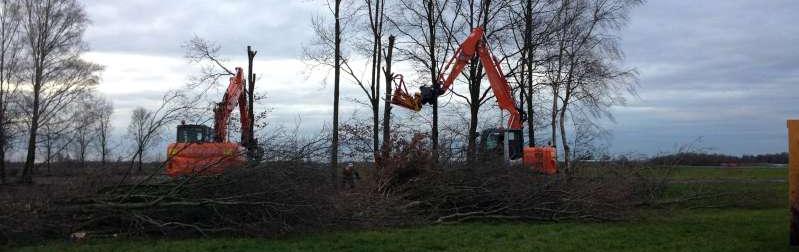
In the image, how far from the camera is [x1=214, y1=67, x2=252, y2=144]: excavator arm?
19531 millimetres

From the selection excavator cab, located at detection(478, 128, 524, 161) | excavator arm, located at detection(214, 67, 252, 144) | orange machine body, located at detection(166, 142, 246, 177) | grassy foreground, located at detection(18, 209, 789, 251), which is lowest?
grassy foreground, located at detection(18, 209, 789, 251)

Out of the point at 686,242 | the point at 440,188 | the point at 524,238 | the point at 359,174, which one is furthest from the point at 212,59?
the point at 686,242

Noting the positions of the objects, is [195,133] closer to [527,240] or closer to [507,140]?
[507,140]

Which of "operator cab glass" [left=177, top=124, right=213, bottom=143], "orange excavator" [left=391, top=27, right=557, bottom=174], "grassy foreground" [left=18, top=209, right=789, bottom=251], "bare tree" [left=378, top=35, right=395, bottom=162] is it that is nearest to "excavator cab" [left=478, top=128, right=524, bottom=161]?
"orange excavator" [left=391, top=27, right=557, bottom=174]

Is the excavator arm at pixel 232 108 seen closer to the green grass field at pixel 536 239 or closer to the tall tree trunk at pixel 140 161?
the tall tree trunk at pixel 140 161

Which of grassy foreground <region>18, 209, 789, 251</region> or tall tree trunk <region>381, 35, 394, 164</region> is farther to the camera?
tall tree trunk <region>381, 35, 394, 164</region>

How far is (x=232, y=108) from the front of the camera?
22.8 m

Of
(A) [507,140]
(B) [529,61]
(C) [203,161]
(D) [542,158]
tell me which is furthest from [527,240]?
(B) [529,61]

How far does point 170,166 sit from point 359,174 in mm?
5068

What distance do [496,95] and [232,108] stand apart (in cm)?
781

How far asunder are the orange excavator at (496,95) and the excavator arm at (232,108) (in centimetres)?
469

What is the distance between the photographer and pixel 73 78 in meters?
36.4

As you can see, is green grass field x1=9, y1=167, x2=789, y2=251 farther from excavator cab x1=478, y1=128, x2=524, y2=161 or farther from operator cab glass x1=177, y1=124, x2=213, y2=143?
excavator cab x1=478, y1=128, x2=524, y2=161

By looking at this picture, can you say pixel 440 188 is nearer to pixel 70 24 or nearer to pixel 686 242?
pixel 686 242
